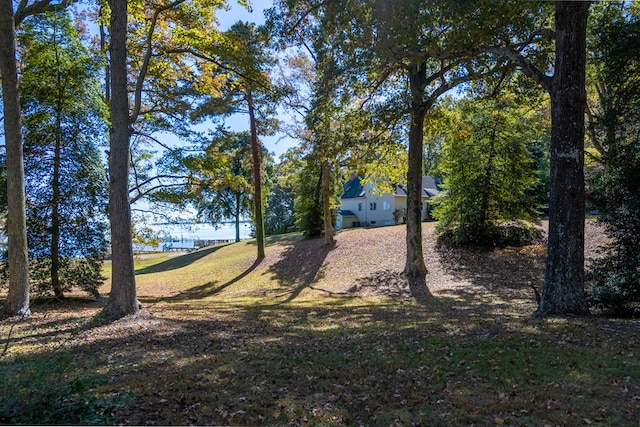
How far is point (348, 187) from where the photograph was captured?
44219 mm

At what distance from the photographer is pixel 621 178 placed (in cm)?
823

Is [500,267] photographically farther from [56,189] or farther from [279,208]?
[279,208]

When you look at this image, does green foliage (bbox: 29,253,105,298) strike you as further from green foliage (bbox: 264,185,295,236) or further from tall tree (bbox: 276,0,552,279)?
green foliage (bbox: 264,185,295,236)

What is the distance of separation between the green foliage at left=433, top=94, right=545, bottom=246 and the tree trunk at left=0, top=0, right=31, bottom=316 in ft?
47.7

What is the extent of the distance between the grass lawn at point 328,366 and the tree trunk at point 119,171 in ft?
2.47

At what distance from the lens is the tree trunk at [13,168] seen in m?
8.42

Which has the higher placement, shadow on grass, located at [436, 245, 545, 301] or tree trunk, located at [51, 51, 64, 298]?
tree trunk, located at [51, 51, 64, 298]

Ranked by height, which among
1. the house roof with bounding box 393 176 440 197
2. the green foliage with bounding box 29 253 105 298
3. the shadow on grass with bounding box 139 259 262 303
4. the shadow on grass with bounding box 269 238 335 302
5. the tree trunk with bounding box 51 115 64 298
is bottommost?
the shadow on grass with bounding box 139 259 262 303

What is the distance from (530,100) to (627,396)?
10.3 metres

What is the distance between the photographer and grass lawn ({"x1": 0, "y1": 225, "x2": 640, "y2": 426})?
3520 millimetres

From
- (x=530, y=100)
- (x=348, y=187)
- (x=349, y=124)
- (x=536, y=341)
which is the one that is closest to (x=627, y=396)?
(x=536, y=341)

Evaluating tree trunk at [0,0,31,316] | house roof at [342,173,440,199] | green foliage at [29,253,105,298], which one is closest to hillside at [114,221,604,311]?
green foliage at [29,253,105,298]

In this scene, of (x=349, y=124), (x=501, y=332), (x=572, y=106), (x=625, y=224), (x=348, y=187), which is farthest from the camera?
(x=348, y=187)

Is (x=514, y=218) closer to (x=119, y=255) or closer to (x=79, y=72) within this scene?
(x=119, y=255)
